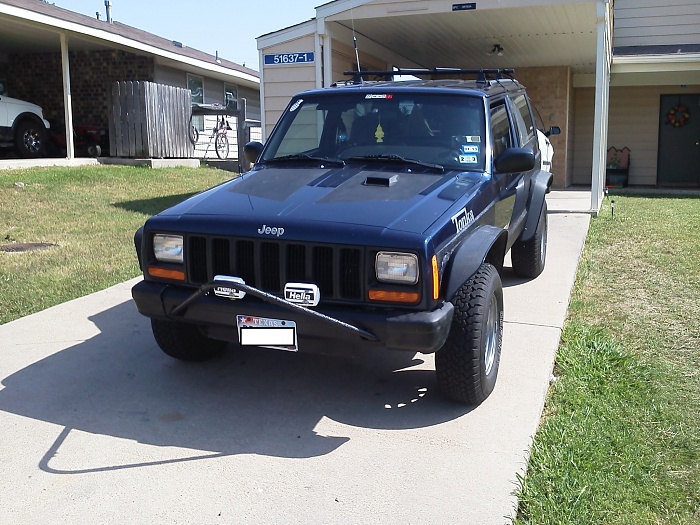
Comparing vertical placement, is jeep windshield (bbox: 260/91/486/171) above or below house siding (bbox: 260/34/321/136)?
below

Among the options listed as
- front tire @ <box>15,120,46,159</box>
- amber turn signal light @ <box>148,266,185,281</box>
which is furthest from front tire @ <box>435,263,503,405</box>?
front tire @ <box>15,120,46,159</box>

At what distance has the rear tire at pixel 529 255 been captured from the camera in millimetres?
6559

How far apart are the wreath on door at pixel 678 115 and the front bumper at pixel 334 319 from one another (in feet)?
57.8

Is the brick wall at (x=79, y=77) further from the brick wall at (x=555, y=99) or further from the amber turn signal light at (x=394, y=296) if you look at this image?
the amber turn signal light at (x=394, y=296)

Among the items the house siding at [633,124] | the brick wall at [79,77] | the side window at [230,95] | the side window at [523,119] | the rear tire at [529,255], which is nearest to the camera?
the side window at [523,119]

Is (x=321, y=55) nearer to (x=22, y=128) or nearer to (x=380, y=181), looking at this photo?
(x=380, y=181)

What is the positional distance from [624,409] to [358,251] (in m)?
1.76

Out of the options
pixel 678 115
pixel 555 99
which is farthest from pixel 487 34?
pixel 678 115

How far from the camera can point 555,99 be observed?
17.0 metres

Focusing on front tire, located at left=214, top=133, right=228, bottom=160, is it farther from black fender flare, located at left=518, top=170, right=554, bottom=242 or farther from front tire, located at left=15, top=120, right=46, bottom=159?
black fender flare, located at left=518, top=170, right=554, bottom=242

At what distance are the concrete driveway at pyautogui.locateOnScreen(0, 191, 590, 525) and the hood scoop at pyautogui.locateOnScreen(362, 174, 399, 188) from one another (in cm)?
121

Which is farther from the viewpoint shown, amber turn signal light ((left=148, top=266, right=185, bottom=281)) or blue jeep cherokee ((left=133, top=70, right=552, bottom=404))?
amber turn signal light ((left=148, top=266, right=185, bottom=281))

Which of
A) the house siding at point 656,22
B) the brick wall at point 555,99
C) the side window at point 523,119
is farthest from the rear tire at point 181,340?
the house siding at point 656,22

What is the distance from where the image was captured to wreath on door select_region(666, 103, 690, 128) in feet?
61.1
